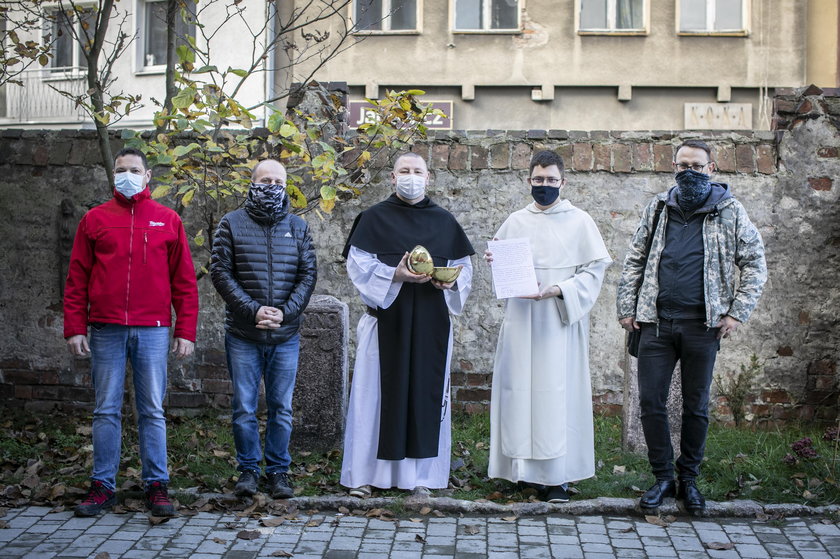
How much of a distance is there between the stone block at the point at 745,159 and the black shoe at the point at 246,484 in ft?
15.8

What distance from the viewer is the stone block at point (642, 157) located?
8.35 m

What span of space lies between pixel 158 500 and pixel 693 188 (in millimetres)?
3753

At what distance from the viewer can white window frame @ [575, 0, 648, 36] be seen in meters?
18.9

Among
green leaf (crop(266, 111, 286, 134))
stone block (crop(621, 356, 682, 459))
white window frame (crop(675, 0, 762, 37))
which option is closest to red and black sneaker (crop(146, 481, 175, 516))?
green leaf (crop(266, 111, 286, 134))

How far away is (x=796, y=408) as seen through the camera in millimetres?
8320

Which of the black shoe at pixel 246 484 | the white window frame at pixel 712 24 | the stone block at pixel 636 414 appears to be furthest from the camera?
the white window frame at pixel 712 24

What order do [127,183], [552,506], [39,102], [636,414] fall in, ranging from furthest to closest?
[39,102] → [636,414] → [552,506] → [127,183]

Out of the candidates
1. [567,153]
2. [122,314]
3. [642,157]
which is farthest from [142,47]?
[122,314]

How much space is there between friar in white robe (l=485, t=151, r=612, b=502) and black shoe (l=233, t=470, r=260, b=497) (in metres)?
1.57

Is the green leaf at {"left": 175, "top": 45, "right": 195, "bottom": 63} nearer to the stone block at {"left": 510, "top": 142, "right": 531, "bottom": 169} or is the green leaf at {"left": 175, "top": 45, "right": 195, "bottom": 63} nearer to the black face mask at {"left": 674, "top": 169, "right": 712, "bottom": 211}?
the stone block at {"left": 510, "top": 142, "right": 531, "bottom": 169}

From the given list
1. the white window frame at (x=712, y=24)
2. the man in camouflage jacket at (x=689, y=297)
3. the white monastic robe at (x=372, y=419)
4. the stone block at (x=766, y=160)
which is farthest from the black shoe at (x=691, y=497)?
the white window frame at (x=712, y=24)

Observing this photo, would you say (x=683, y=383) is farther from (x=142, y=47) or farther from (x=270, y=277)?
(x=142, y=47)

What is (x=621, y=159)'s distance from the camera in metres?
8.38

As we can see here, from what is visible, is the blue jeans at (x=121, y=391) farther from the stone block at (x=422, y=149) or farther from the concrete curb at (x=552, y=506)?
the stone block at (x=422, y=149)
